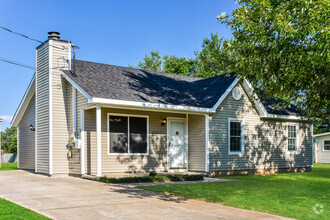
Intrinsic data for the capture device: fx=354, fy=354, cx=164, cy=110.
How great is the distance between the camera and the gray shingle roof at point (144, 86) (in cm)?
1269

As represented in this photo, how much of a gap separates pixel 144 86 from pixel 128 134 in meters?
2.13

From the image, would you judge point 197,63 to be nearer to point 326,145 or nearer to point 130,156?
point 326,145

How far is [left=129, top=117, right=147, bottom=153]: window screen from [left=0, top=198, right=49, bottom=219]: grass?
23.0 ft

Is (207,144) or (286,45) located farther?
(207,144)

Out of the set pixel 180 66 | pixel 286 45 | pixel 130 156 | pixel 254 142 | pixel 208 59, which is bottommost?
pixel 130 156

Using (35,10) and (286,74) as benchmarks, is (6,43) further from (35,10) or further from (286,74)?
(286,74)

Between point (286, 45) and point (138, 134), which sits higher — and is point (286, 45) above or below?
above

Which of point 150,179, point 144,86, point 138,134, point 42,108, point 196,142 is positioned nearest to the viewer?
point 150,179

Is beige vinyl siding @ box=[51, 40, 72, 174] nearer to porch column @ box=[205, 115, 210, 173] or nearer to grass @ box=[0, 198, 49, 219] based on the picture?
porch column @ box=[205, 115, 210, 173]

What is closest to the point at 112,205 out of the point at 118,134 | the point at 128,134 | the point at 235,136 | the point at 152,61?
the point at 118,134

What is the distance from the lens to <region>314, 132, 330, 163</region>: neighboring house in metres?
29.5

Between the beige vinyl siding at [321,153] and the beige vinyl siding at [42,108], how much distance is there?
78.3 ft

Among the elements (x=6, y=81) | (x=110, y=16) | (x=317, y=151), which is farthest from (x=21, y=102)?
(x=317, y=151)

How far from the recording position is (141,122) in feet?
45.8
